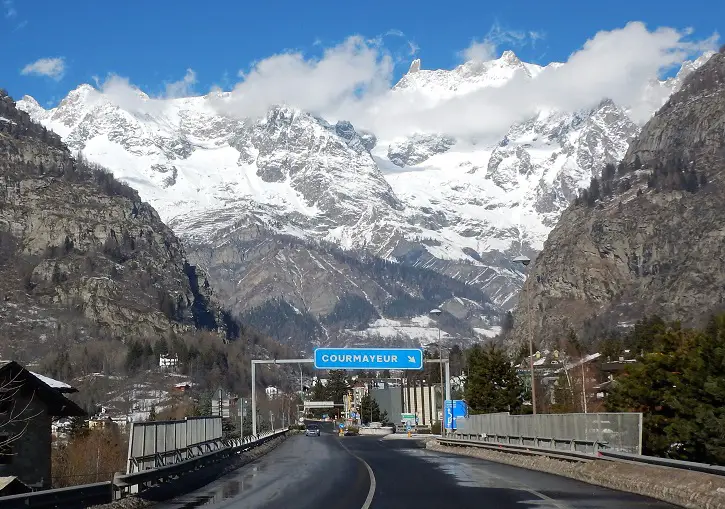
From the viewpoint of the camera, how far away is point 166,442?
3009 centimetres

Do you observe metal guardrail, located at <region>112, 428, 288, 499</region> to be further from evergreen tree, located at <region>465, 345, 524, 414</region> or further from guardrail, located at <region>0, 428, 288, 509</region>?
evergreen tree, located at <region>465, 345, 524, 414</region>

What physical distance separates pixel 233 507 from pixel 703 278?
176 meters

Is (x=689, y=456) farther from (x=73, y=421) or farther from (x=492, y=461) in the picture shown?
(x=73, y=421)

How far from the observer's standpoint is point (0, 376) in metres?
33.0

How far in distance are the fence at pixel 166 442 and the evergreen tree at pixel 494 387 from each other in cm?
4247

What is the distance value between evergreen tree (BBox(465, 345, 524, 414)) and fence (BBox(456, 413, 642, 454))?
88.5 ft

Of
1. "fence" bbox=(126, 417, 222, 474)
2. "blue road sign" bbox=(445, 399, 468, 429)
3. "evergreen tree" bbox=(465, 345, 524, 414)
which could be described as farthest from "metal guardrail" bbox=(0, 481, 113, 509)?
"evergreen tree" bbox=(465, 345, 524, 414)

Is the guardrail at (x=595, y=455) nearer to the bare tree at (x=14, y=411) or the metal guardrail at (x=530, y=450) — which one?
the metal guardrail at (x=530, y=450)

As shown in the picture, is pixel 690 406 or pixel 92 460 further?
pixel 92 460

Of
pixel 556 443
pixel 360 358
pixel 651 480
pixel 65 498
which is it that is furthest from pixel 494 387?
pixel 65 498

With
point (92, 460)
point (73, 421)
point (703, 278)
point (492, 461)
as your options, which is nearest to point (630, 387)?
point (492, 461)

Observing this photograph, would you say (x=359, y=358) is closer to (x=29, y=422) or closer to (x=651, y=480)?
(x=29, y=422)

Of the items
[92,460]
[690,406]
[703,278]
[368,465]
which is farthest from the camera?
[703,278]

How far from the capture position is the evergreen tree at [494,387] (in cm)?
8294
